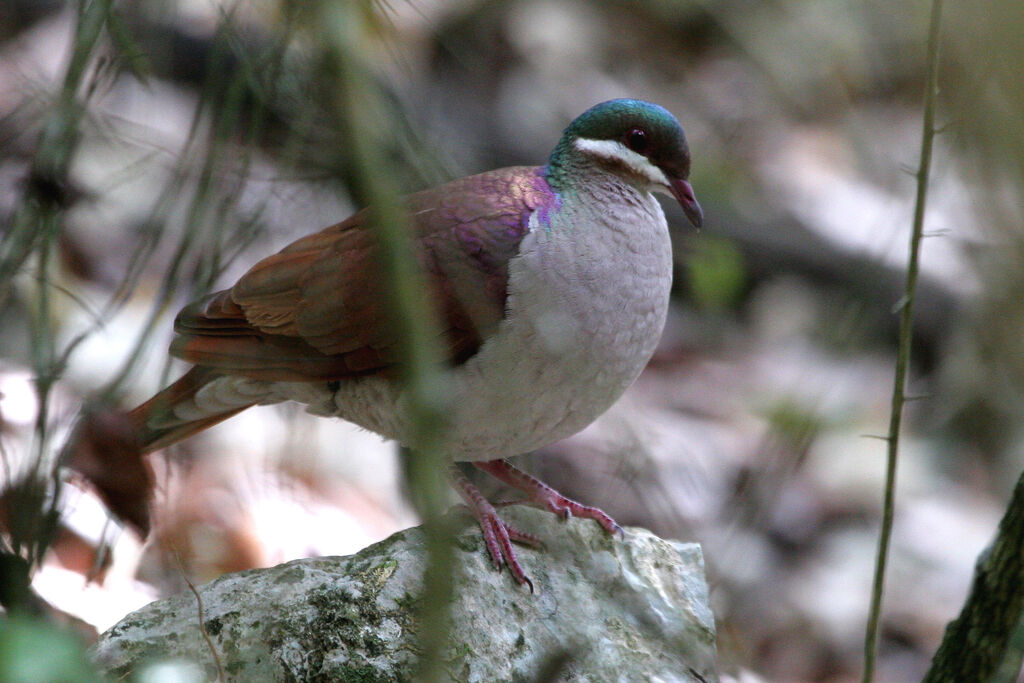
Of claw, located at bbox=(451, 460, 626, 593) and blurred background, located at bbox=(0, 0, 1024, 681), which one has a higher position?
blurred background, located at bbox=(0, 0, 1024, 681)

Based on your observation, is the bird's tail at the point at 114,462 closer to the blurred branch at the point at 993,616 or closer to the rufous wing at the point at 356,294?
the rufous wing at the point at 356,294

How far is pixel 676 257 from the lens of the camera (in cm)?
407

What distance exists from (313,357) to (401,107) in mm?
845

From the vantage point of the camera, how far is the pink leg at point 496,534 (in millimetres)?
3391

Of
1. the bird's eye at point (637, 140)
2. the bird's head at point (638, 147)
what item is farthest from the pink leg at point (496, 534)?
the bird's eye at point (637, 140)

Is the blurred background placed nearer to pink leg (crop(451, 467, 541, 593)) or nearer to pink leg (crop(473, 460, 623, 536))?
pink leg (crop(473, 460, 623, 536))

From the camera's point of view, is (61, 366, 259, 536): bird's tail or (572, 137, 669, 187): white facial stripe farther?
(572, 137, 669, 187): white facial stripe

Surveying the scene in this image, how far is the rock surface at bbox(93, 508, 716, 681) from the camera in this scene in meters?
2.85

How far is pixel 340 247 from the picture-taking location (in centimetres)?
369

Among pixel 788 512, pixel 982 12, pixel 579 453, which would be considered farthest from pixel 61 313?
pixel 982 12

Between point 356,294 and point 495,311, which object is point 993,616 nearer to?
point 495,311

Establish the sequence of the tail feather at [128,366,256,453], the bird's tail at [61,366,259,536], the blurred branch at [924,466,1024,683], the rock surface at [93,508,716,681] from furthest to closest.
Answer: the tail feather at [128,366,256,453] < the rock surface at [93,508,716,681] < the blurred branch at [924,466,1024,683] < the bird's tail at [61,366,259,536]

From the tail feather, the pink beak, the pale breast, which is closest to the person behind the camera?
the pale breast

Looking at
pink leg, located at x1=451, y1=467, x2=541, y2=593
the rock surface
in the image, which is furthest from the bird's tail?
pink leg, located at x1=451, y1=467, x2=541, y2=593
